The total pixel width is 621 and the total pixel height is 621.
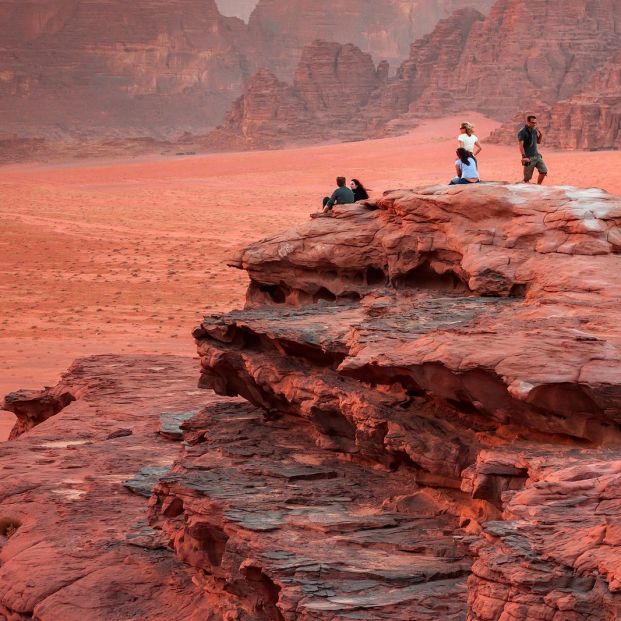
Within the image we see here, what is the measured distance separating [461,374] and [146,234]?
108 ft

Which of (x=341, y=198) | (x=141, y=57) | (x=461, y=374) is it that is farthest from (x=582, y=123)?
(x=141, y=57)

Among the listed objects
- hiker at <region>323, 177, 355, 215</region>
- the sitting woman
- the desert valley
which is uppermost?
the sitting woman

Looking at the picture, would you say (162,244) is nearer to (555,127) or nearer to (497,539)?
(497,539)

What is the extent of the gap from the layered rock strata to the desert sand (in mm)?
6694

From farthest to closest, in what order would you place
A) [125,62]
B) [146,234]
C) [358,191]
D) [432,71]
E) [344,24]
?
[344,24]
[125,62]
[432,71]
[146,234]
[358,191]

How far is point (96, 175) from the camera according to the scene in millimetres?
75125

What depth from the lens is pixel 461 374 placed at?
7.45m

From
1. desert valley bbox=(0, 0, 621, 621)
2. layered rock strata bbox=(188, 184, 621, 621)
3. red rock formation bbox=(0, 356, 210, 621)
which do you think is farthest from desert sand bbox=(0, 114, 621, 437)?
layered rock strata bbox=(188, 184, 621, 621)

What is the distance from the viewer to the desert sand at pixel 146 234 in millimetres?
22938

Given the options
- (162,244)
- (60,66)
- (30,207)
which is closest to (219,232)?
(162,244)

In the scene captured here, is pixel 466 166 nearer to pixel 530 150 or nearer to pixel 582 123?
pixel 530 150

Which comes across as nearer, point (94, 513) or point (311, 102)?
point (94, 513)

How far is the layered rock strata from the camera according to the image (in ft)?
20.3

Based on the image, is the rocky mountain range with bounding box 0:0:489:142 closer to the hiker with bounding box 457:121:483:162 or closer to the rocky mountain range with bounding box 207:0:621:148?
the rocky mountain range with bounding box 207:0:621:148
